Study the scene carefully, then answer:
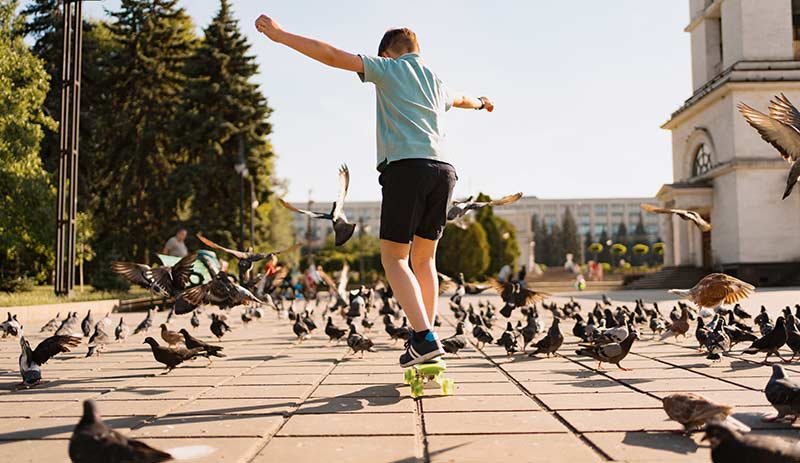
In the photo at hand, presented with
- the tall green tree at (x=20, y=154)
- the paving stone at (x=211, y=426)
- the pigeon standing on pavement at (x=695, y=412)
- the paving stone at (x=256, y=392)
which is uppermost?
the tall green tree at (x=20, y=154)

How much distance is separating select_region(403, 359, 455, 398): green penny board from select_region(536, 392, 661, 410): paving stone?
23.1 inches

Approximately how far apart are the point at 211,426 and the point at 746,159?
3585cm

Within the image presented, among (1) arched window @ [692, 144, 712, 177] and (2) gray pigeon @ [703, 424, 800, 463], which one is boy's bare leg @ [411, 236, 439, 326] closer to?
(2) gray pigeon @ [703, 424, 800, 463]

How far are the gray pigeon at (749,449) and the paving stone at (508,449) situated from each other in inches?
18.4

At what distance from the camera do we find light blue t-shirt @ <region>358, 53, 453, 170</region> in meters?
4.36

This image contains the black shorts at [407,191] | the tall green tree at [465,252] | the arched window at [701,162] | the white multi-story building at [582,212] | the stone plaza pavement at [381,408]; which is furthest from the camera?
the white multi-story building at [582,212]

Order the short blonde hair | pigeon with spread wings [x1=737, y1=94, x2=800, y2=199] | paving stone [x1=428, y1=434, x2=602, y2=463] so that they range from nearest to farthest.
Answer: paving stone [x1=428, y1=434, x2=602, y2=463]
the short blonde hair
pigeon with spread wings [x1=737, y1=94, x2=800, y2=199]

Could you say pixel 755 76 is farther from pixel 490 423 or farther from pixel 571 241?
pixel 571 241

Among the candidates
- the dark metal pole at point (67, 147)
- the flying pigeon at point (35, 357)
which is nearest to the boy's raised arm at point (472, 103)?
the flying pigeon at point (35, 357)

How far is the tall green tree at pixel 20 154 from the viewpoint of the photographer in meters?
23.8

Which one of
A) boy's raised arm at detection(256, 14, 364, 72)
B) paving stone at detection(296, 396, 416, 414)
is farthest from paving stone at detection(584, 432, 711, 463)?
boy's raised arm at detection(256, 14, 364, 72)

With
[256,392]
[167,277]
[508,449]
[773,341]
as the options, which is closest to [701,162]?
[773,341]

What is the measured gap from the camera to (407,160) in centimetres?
433

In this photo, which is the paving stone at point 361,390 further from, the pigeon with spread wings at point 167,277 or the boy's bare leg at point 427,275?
the pigeon with spread wings at point 167,277
